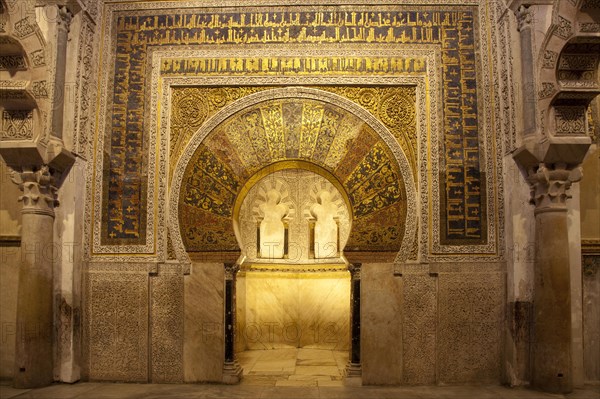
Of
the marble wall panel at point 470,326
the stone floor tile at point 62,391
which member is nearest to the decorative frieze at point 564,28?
the marble wall panel at point 470,326

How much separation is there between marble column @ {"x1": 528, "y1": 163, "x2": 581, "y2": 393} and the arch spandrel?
1.26 metres

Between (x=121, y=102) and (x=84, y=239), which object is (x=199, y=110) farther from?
(x=84, y=239)

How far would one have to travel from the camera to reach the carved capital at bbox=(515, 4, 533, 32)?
5.58m

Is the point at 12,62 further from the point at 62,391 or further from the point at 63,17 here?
the point at 62,391

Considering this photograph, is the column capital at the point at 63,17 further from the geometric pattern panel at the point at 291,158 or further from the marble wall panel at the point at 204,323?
the marble wall panel at the point at 204,323

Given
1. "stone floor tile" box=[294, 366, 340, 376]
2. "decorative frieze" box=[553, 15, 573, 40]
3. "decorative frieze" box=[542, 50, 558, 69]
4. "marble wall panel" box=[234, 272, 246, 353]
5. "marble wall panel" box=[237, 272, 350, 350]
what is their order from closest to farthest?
"decorative frieze" box=[553, 15, 573, 40] → "decorative frieze" box=[542, 50, 558, 69] → "stone floor tile" box=[294, 366, 340, 376] → "marble wall panel" box=[234, 272, 246, 353] → "marble wall panel" box=[237, 272, 350, 350]

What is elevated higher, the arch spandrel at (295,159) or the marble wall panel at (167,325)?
the arch spandrel at (295,159)

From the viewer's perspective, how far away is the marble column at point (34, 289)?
17.6ft

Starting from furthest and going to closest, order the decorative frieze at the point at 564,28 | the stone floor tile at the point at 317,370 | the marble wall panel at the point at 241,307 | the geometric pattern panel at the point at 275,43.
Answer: the marble wall panel at the point at 241,307 < the stone floor tile at the point at 317,370 < the geometric pattern panel at the point at 275,43 < the decorative frieze at the point at 564,28

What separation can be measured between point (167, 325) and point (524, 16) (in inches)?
189

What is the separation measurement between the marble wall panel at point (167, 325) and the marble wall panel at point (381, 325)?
74.7 inches

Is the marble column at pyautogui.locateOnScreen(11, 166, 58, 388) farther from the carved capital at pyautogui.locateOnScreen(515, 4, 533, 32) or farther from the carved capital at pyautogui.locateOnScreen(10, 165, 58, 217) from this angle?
the carved capital at pyautogui.locateOnScreen(515, 4, 533, 32)

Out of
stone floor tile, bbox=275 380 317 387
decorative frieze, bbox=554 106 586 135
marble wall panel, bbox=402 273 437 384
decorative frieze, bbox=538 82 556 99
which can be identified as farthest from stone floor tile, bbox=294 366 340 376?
decorative frieze, bbox=538 82 556 99

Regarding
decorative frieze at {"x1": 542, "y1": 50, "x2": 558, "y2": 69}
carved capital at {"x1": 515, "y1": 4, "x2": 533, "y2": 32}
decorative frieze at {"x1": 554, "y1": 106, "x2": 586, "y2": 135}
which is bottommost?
decorative frieze at {"x1": 554, "y1": 106, "x2": 586, "y2": 135}
